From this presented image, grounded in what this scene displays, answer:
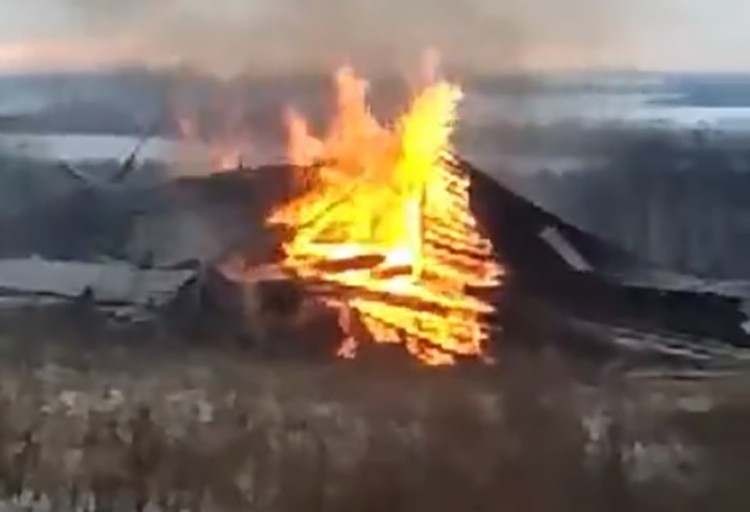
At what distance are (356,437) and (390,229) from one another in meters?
0.22

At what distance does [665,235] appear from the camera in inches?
59.2

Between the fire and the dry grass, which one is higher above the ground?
the fire

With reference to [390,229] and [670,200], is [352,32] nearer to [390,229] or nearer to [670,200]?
[390,229]

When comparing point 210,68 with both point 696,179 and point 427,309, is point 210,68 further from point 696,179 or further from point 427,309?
point 696,179

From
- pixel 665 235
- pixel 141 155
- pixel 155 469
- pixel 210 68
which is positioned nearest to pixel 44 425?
pixel 155 469

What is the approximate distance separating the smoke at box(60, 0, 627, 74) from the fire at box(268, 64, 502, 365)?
0.15 feet

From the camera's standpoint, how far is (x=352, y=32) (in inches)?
59.8

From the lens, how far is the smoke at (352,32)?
4.89 ft

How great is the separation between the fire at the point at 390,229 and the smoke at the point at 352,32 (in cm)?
5

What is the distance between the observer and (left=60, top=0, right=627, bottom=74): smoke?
1489mm

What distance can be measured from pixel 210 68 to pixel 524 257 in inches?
14.8

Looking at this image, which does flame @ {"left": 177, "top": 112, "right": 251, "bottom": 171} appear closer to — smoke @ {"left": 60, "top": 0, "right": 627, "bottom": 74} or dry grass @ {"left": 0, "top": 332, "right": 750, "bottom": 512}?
smoke @ {"left": 60, "top": 0, "right": 627, "bottom": 74}

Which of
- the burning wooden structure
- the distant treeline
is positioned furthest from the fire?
the distant treeline

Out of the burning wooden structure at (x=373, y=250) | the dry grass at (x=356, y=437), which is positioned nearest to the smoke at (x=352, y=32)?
the burning wooden structure at (x=373, y=250)
